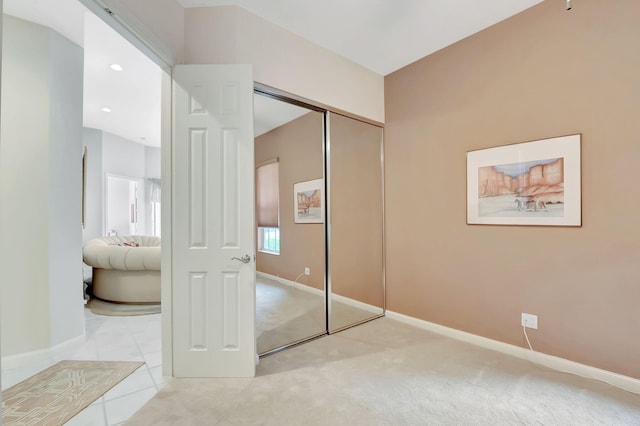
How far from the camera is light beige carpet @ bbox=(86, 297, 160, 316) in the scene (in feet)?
12.5

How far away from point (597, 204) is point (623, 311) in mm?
775

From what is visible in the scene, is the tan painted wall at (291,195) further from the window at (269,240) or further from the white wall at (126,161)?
the white wall at (126,161)

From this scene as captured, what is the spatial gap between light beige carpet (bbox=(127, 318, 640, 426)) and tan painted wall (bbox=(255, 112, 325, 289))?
0.91 metres

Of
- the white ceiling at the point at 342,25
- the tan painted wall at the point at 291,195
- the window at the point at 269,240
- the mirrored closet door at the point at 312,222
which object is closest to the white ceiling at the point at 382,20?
the white ceiling at the point at 342,25

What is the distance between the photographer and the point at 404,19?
2.79 metres

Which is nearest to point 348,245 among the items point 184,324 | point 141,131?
point 184,324

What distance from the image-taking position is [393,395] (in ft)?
7.16

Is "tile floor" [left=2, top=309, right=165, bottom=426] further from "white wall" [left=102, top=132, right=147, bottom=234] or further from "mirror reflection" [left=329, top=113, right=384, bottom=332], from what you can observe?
"white wall" [left=102, top=132, right=147, bottom=234]

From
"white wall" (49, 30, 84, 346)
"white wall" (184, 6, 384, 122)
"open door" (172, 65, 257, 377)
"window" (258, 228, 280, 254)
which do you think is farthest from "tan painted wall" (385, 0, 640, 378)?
"white wall" (49, 30, 84, 346)

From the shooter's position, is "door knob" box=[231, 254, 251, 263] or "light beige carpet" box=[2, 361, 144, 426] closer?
"light beige carpet" box=[2, 361, 144, 426]

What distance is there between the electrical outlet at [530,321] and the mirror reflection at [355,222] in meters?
1.48

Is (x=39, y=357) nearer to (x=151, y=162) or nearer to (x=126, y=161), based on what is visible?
(x=126, y=161)

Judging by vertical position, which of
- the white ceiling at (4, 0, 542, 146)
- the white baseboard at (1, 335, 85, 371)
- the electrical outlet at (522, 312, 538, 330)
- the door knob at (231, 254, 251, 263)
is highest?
the white ceiling at (4, 0, 542, 146)

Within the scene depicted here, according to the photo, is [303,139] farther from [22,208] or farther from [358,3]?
[22,208]
